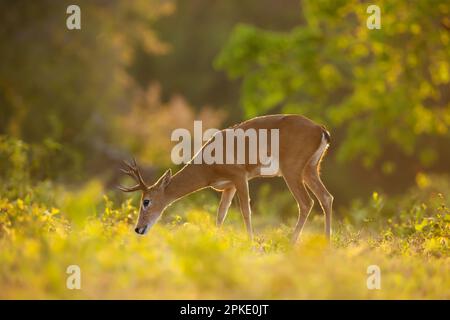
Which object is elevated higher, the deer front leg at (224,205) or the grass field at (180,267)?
the deer front leg at (224,205)

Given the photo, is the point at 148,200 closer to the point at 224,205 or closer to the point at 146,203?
the point at 146,203

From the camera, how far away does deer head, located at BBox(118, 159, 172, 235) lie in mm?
10328

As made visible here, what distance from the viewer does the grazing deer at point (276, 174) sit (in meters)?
10.3

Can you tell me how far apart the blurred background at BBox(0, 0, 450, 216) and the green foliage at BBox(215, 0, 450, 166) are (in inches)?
1.2

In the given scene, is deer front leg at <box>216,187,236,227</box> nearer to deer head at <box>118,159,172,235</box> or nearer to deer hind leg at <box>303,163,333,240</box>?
deer head at <box>118,159,172,235</box>

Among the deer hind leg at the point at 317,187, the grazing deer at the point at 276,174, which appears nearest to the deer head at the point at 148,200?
the grazing deer at the point at 276,174

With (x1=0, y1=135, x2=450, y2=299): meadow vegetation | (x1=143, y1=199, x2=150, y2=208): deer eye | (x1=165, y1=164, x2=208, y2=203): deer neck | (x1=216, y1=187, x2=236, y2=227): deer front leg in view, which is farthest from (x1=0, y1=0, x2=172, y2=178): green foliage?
(x1=0, y1=135, x2=450, y2=299): meadow vegetation

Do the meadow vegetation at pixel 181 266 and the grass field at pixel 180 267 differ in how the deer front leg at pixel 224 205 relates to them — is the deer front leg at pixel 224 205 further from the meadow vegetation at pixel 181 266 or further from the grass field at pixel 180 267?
the grass field at pixel 180 267

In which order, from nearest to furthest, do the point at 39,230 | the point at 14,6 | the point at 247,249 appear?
the point at 39,230
the point at 247,249
the point at 14,6

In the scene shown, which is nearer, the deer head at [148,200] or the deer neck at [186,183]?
the deer head at [148,200]
